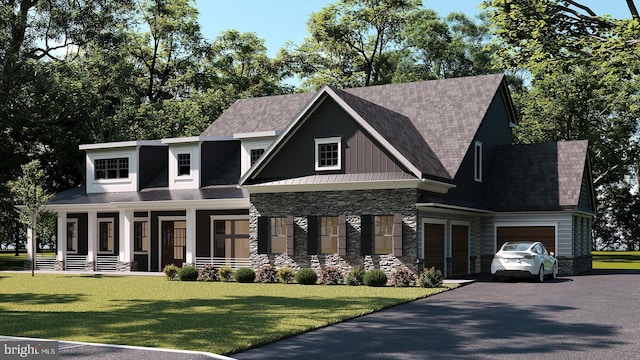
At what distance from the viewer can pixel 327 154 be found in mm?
28812

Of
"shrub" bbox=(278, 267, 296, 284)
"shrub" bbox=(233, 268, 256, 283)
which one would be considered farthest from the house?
"shrub" bbox=(233, 268, 256, 283)

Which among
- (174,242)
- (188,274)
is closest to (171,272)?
(188,274)

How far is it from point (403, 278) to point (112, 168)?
61.0ft

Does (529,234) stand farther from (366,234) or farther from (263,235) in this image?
(263,235)

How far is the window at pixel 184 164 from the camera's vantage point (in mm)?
35469

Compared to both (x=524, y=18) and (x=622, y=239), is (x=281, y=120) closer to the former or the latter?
(x=524, y=18)

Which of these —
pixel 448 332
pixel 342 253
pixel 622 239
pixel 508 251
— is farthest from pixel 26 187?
pixel 622 239

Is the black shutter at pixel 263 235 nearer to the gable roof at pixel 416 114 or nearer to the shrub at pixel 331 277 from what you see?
the shrub at pixel 331 277

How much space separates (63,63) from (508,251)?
111 ft

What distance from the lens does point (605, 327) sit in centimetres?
1466

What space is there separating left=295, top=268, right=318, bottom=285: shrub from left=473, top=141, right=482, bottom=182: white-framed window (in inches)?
389

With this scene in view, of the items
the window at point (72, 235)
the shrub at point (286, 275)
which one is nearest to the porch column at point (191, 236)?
the shrub at point (286, 275)

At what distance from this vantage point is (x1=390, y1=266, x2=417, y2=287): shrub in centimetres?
2570

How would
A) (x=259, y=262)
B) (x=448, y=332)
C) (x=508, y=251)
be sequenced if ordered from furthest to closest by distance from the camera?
(x=259, y=262) < (x=508, y=251) < (x=448, y=332)
